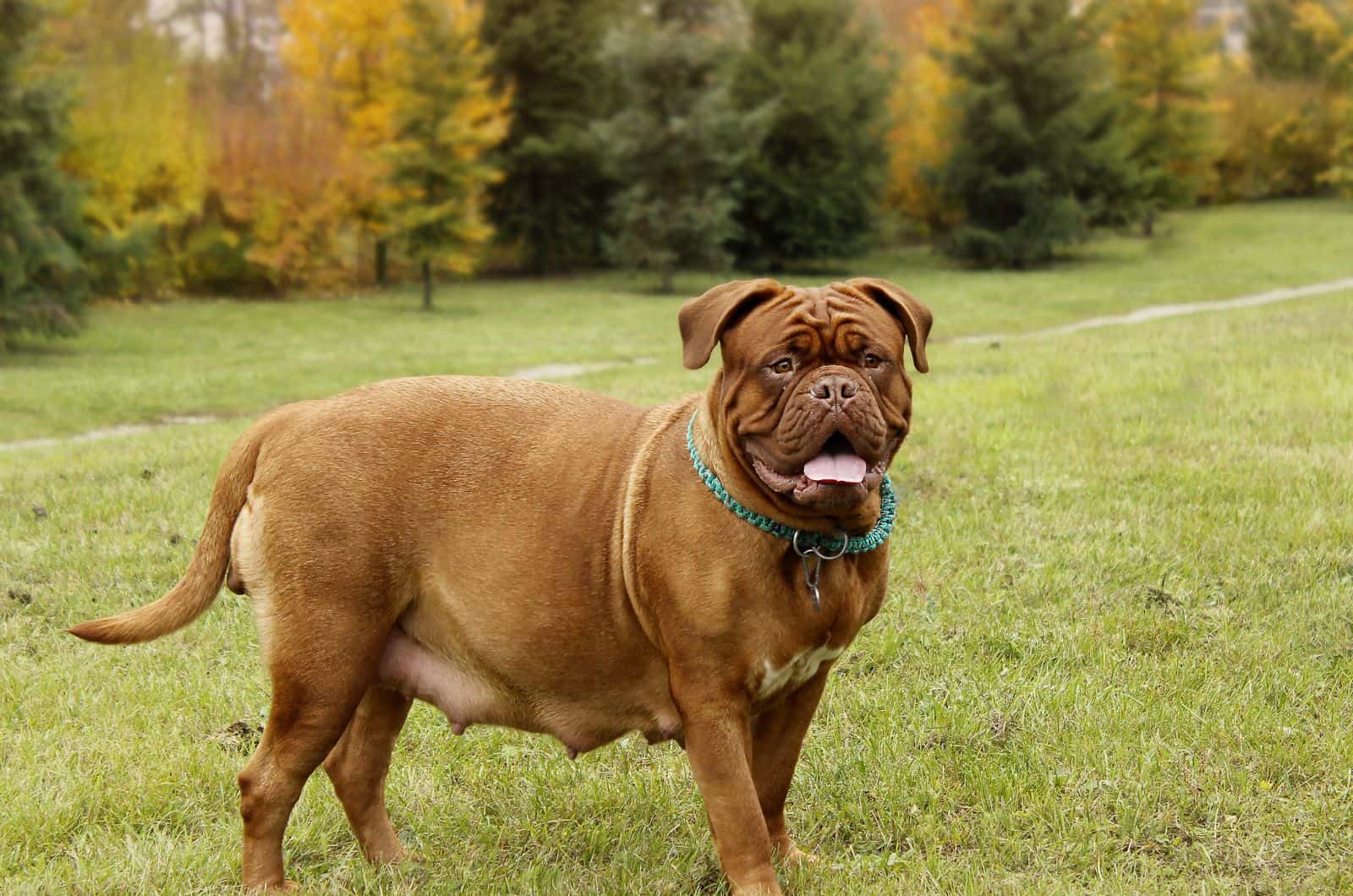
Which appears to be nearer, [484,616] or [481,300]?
[484,616]

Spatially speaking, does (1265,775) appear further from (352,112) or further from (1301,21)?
(1301,21)

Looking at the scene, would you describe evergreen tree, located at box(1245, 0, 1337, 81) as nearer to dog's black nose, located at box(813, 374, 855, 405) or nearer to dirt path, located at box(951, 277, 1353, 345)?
dirt path, located at box(951, 277, 1353, 345)

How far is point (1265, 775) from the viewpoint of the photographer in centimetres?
455

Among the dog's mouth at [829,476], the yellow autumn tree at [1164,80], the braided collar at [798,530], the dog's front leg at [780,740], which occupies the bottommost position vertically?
the dog's front leg at [780,740]

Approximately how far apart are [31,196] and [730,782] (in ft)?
76.2

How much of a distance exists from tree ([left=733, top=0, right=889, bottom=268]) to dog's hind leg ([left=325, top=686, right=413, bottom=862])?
Answer: 118ft

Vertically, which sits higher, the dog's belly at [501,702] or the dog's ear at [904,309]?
the dog's ear at [904,309]

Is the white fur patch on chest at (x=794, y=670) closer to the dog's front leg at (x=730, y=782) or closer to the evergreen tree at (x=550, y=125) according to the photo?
the dog's front leg at (x=730, y=782)

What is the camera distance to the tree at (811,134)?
3934 cm

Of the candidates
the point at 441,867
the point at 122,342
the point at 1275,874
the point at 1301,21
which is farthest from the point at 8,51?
the point at 1301,21

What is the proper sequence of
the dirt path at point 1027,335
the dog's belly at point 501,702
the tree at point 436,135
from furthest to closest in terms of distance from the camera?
the tree at point 436,135 < the dirt path at point 1027,335 < the dog's belly at point 501,702

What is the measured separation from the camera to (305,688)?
12.1 ft

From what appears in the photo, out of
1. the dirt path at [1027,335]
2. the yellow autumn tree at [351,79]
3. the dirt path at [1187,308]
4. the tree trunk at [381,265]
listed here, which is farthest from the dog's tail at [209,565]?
the tree trunk at [381,265]

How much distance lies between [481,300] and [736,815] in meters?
32.0
